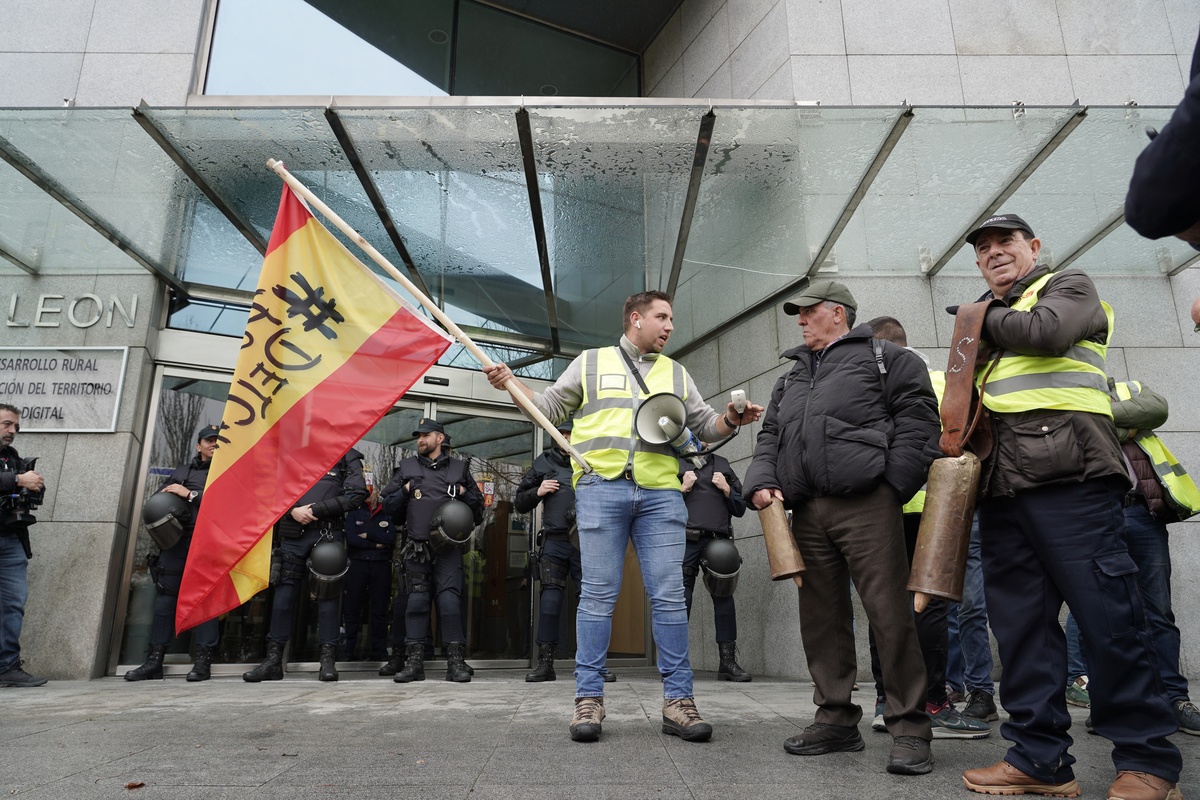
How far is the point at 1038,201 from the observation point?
19.6 feet

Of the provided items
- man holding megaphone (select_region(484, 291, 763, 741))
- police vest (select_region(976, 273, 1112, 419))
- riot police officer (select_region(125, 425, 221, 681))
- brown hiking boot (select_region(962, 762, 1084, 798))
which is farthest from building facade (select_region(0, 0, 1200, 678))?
brown hiking boot (select_region(962, 762, 1084, 798))

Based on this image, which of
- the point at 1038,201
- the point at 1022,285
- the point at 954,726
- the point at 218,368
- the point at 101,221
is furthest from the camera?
the point at 218,368

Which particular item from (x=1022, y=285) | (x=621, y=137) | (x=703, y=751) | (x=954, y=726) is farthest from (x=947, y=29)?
(x=703, y=751)

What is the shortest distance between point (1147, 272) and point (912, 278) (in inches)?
78.6

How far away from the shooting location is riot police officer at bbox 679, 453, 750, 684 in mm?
6309

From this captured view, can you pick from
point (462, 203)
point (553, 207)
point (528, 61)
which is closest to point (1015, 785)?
point (553, 207)

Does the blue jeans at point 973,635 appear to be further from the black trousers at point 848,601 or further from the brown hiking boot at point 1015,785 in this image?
the brown hiking boot at point 1015,785

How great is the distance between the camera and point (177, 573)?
6203 mm

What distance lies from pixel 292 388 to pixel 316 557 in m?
2.68

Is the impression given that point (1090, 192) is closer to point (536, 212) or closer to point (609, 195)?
point (609, 195)

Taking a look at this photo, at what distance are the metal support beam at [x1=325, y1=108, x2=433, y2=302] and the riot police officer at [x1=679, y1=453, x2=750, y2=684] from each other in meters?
2.63

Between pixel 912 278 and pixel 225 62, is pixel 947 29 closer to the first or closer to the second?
pixel 912 278

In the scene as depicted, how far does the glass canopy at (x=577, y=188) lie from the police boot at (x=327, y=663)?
3.31 m

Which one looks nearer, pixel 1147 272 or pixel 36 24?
pixel 1147 272
